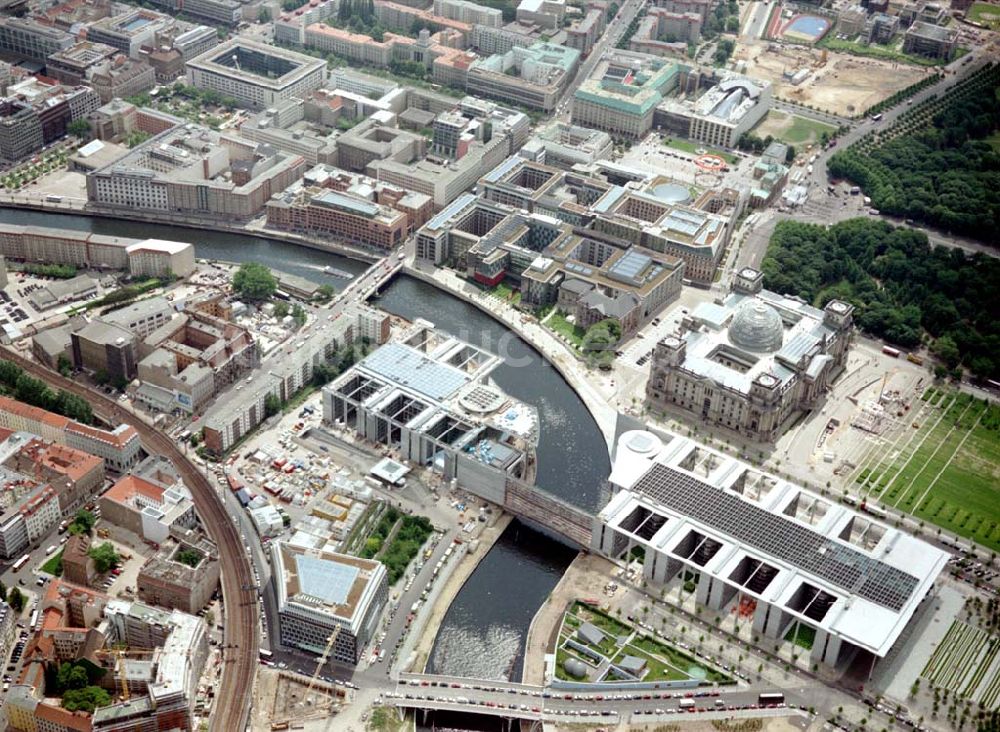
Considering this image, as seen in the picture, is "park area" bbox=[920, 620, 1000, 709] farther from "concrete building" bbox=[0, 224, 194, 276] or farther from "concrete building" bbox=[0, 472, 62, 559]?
"concrete building" bbox=[0, 224, 194, 276]

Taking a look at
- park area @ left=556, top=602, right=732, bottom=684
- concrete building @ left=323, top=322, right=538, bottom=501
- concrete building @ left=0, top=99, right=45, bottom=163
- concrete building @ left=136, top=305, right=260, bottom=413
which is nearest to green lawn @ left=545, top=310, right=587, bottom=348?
concrete building @ left=323, top=322, right=538, bottom=501

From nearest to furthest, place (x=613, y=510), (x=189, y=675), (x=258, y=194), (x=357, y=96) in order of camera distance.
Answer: (x=189, y=675) → (x=613, y=510) → (x=258, y=194) → (x=357, y=96)

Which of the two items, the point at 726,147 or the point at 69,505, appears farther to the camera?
the point at 726,147

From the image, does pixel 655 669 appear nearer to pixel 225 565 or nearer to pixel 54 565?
pixel 225 565

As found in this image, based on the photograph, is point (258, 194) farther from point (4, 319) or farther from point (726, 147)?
point (726, 147)

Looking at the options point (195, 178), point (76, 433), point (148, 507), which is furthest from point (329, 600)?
point (195, 178)

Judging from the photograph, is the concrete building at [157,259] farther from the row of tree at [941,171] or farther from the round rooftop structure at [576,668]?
the row of tree at [941,171]

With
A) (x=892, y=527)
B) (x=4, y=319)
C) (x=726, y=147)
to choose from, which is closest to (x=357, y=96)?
(x=726, y=147)
